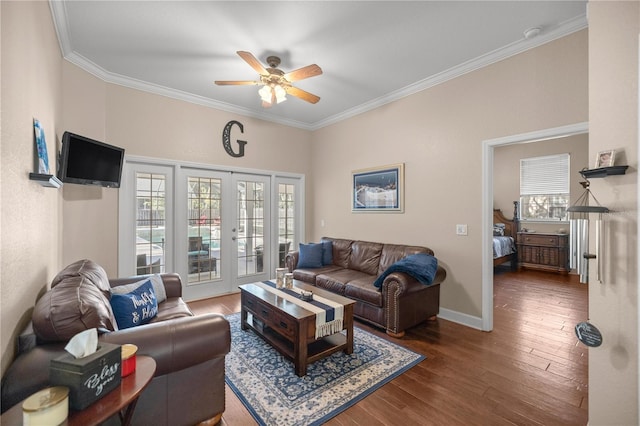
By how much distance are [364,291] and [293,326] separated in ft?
3.85

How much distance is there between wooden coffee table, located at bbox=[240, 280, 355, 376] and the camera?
2.25 meters

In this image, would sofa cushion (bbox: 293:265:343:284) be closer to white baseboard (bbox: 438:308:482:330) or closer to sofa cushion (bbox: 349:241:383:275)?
sofa cushion (bbox: 349:241:383:275)

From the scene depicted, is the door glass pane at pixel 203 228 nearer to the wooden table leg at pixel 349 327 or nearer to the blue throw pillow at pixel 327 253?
the blue throw pillow at pixel 327 253

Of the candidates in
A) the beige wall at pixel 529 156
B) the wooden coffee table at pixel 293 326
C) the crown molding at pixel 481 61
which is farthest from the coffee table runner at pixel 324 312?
the beige wall at pixel 529 156

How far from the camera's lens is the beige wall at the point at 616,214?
1.46 metres

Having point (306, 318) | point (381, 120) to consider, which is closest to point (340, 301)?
point (306, 318)

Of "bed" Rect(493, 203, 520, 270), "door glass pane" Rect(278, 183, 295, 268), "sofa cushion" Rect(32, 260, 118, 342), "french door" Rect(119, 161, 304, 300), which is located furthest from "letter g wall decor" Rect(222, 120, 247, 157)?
"bed" Rect(493, 203, 520, 270)

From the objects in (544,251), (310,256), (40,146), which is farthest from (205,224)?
(544,251)

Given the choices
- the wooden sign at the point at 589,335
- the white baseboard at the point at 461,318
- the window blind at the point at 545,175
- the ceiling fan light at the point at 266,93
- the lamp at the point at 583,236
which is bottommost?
the white baseboard at the point at 461,318

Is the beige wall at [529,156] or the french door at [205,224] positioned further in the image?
the beige wall at [529,156]

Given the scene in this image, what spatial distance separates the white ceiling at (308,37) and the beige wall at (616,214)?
1.10 m

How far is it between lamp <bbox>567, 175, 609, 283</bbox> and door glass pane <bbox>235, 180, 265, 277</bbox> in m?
4.23

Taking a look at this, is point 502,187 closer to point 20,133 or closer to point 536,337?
point 536,337

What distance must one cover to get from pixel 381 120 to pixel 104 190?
3913 millimetres
